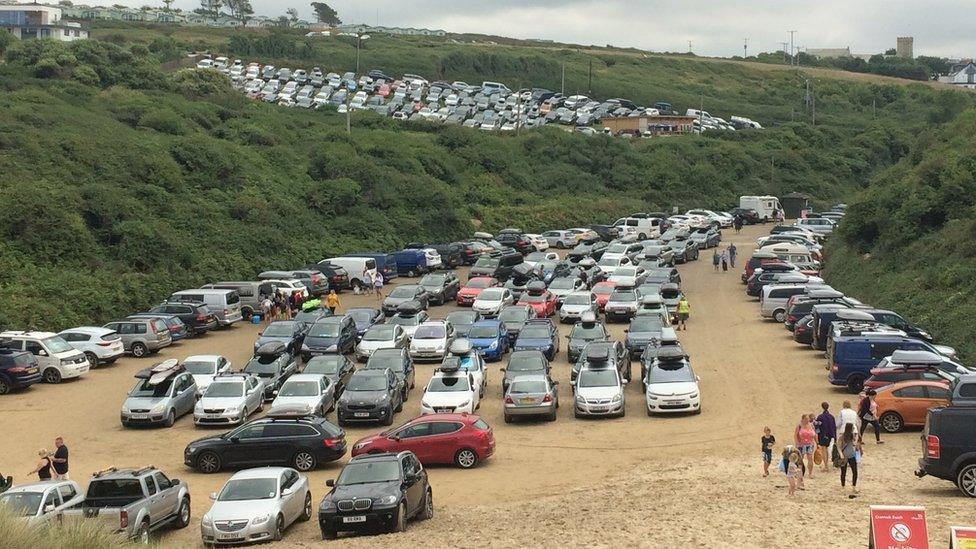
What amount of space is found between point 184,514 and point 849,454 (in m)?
11.5

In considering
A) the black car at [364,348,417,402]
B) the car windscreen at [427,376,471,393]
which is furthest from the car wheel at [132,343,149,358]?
the car windscreen at [427,376,471,393]

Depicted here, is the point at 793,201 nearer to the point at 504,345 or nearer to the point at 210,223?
the point at 210,223

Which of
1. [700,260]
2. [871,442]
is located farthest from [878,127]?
[871,442]

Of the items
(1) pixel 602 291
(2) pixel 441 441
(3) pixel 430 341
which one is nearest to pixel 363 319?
(3) pixel 430 341

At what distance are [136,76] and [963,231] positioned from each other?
211ft

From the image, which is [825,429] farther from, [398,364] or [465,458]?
[398,364]

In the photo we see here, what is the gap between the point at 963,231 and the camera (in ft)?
148

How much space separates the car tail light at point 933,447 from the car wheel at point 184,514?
41.2 ft

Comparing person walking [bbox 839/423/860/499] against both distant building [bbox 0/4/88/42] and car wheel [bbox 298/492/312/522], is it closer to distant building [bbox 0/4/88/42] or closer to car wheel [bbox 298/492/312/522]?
car wheel [bbox 298/492/312/522]

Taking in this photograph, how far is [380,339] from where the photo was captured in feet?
121

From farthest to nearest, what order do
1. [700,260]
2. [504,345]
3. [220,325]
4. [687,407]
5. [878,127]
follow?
[878,127]
[700,260]
[220,325]
[504,345]
[687,407]

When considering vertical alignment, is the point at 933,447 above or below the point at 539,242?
above

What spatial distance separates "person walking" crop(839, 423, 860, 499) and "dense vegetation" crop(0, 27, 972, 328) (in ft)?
95.7

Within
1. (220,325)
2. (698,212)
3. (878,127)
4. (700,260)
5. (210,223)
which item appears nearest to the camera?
(220,325)
